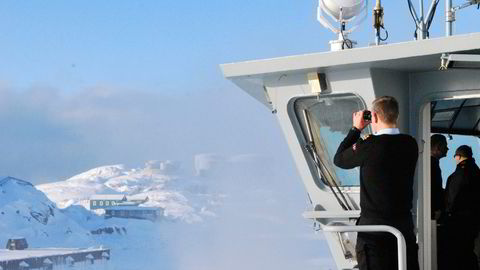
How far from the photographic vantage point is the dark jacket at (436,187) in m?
6.07

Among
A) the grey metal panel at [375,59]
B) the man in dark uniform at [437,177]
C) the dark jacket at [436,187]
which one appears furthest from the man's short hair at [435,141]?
the grey metal panel at [375,59]

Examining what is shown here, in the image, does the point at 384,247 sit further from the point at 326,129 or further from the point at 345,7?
the point at 345,7

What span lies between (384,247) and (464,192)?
206 centimetres

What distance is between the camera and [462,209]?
6.67m

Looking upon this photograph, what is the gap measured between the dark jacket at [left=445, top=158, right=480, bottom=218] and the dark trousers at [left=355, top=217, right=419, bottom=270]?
1.83 metres

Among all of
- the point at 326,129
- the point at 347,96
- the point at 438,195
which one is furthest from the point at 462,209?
the point at 347,96

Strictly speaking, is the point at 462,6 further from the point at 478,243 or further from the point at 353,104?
the point at 478,243

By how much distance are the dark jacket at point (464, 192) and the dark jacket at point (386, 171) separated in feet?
6.30

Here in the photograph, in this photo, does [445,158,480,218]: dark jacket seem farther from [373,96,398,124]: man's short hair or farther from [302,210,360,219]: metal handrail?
[373,96,398,124]: man's short hair

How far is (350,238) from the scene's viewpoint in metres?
6.13

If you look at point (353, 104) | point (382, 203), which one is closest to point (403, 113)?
point (353, 104)

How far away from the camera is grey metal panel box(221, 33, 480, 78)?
16.5ft

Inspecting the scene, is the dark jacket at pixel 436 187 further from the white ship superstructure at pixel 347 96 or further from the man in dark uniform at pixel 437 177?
the white ship superstructure at pixel 347 96

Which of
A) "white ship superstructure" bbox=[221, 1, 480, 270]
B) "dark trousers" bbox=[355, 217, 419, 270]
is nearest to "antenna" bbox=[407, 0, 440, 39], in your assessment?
"white ship superstructure" bbox=[221, 1, 480, 270]
